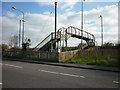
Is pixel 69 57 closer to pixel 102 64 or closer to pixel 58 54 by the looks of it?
pixel 58 54

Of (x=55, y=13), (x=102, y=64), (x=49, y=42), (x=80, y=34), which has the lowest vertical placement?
(x=102, y=64)

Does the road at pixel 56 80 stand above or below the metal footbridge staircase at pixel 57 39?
below

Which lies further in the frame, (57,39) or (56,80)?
(57,39)

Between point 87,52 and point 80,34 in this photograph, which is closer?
point 87,52

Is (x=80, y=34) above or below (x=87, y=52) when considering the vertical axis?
above

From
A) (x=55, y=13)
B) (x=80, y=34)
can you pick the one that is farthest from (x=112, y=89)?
(x=80, y=34)

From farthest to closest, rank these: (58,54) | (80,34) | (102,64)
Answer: (80,34), (58,54), (102,64)

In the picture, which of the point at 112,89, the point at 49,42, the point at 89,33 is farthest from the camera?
the point at 89,33

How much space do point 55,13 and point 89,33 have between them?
51.9ft

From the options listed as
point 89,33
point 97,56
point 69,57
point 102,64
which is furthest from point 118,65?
point 89,33

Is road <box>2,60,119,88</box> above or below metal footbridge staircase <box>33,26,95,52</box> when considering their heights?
below

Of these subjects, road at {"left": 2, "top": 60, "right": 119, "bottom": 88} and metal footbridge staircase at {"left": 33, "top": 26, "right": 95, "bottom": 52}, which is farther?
metal footbridge staircase at {"left": 33, "top": 26, "right": 95, "bottom": 52}

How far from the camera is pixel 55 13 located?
71.0 ft

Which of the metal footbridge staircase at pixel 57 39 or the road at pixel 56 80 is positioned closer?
the road at pixel 56 80
